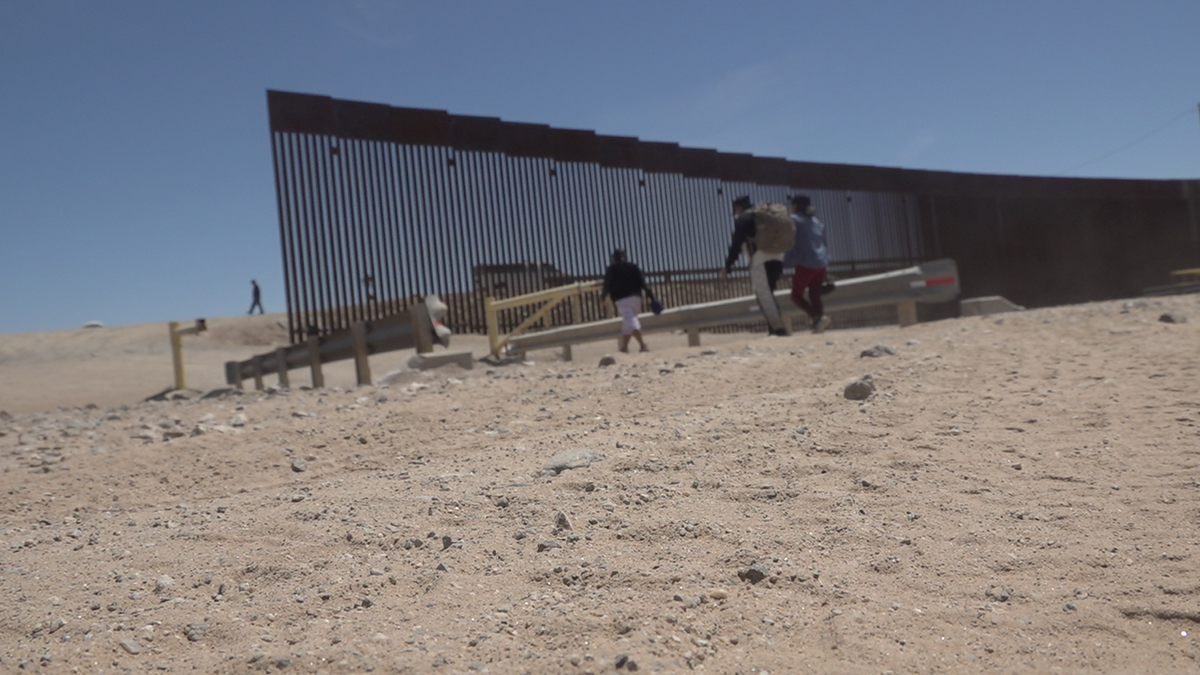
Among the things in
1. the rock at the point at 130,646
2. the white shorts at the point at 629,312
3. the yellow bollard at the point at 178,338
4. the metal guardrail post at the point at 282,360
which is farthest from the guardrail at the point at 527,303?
the rock at the point at 130,646

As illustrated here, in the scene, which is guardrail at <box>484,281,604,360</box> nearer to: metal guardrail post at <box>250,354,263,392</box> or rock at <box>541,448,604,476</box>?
metal guardrail post at <box>250,354,263,392</box>

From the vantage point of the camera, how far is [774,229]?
7.93 metres

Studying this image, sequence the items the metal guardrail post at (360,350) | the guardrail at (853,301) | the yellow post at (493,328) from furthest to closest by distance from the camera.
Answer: the yellow post at (493,328)
the guardrail at (853,301)
the metal guardrail post at (360,350)

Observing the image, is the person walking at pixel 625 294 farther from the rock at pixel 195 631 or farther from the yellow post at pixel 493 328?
the rock at pixel 195 631

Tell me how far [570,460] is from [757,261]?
4.99m

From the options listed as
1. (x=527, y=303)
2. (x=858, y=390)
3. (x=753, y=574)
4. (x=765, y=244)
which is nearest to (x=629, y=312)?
(x=527, y=303)

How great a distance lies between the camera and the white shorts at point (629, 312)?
9984 millimetres

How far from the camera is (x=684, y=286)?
14961 mm

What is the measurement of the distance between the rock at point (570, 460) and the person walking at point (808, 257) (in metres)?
4.90

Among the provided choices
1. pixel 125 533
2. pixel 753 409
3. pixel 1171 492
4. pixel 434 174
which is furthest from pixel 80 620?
pixel 434 174

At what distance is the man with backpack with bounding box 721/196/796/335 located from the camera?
7.93 meters

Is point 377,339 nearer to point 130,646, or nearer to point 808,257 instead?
point 808,257

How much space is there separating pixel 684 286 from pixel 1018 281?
1230cm

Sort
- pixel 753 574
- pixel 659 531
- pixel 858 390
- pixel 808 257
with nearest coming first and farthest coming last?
1. pixel 753 574
2. pixel 659 531
3. pixel 858 390
4. pixel 808 257
